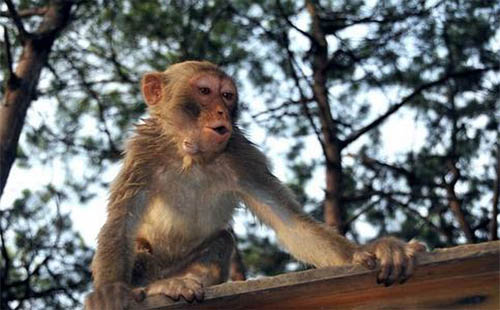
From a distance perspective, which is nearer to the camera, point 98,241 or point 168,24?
point 98,241

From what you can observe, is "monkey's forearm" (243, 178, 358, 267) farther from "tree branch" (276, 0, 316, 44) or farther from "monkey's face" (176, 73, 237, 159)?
"tree branch" (276, 0, 316, 44)

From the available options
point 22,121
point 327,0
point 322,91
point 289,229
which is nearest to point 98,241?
point 289,229

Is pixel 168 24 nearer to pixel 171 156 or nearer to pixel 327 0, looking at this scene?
pixel 327 0

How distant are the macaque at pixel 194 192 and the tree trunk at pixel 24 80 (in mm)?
1986

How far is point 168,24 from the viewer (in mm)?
8375

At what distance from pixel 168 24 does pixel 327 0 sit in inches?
63.9

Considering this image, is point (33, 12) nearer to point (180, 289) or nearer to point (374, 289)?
point (180, 289)

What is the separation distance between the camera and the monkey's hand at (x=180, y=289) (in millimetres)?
3641

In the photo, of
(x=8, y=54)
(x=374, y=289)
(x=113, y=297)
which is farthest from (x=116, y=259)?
(x=8, y=54)

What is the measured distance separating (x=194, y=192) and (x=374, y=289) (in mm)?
1888

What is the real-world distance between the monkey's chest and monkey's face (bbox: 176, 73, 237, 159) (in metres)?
0.24

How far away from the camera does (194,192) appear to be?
16.9 feet

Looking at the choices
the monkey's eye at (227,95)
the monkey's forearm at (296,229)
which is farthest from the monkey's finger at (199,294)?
the monkey's eye at (227,95)

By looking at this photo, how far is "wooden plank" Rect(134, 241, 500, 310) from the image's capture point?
128 inches
